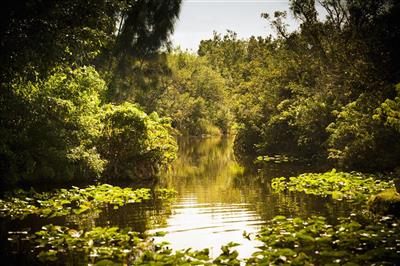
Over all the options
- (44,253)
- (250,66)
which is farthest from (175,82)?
(44,253)

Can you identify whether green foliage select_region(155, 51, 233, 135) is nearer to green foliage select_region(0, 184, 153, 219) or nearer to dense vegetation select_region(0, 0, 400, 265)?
dense vegetation select_region(0, 0, 400, 265)

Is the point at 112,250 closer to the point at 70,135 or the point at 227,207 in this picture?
the point at 227,207

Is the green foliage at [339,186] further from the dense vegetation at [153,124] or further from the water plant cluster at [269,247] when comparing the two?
the water plant cluster at [269,247]

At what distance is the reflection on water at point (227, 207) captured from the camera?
1091 cm

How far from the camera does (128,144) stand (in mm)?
22234

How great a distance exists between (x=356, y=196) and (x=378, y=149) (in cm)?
683

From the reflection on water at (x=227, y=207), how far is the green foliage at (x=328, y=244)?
64cm

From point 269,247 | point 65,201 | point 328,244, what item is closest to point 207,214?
point 65,201

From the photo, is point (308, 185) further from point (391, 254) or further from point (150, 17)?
point (150, 17)

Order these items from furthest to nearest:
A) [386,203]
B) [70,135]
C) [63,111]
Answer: [70,135]
[63,111]
[386,203]

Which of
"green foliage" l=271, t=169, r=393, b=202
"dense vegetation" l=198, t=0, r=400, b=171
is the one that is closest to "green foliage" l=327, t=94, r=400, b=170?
"dense vegetation" l=198, t=0, r=400, b=171

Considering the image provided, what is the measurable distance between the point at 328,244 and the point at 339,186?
8619mm

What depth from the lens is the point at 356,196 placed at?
15.4m

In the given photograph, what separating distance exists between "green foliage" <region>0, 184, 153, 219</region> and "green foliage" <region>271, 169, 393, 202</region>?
16.9ft
